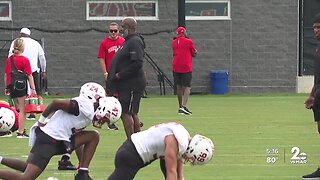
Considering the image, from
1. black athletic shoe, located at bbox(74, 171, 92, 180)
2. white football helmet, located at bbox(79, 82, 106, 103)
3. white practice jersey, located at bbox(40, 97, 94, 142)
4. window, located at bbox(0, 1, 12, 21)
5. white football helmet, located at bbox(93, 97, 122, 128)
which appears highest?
window, located at bbox(0, 1, 12, 21)

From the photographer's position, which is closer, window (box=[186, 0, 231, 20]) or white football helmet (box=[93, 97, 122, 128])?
white football helmet (box=[93, 97, 122, 128])

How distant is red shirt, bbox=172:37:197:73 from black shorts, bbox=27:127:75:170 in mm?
12218

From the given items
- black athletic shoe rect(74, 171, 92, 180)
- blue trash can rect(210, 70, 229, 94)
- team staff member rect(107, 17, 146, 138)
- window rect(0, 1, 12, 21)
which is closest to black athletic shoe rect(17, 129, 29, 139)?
team staff member rect(107, 17, 146, 138)

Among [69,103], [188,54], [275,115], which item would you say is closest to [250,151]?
[69,103]

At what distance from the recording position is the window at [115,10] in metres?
31.2

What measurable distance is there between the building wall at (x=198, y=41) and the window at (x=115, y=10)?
22 centimetres

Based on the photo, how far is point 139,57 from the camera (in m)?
14.8

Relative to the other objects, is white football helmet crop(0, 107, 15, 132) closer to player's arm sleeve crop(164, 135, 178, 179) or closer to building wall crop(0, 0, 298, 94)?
player's arm sleeve crop(164, 135, 178, 179)

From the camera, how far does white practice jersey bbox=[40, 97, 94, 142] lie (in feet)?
35.2

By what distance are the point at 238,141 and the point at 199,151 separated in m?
7.34

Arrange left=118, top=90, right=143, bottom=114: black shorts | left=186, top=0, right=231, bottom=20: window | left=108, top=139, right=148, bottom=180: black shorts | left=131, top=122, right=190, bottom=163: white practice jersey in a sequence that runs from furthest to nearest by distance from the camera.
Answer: left=186, top=0, right=231, bottom=20: window < left=118, top=90, right=143, bottom=114: black shorts < left=108, top=139, right=148, bottom=180: black shorts < left=131, top=122, right=190, bottom=163: white practice jersey

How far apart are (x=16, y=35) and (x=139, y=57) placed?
16591mm

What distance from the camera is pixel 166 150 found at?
9102 mm

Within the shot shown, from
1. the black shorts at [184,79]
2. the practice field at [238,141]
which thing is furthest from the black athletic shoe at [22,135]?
the black shorts at [184,79]
